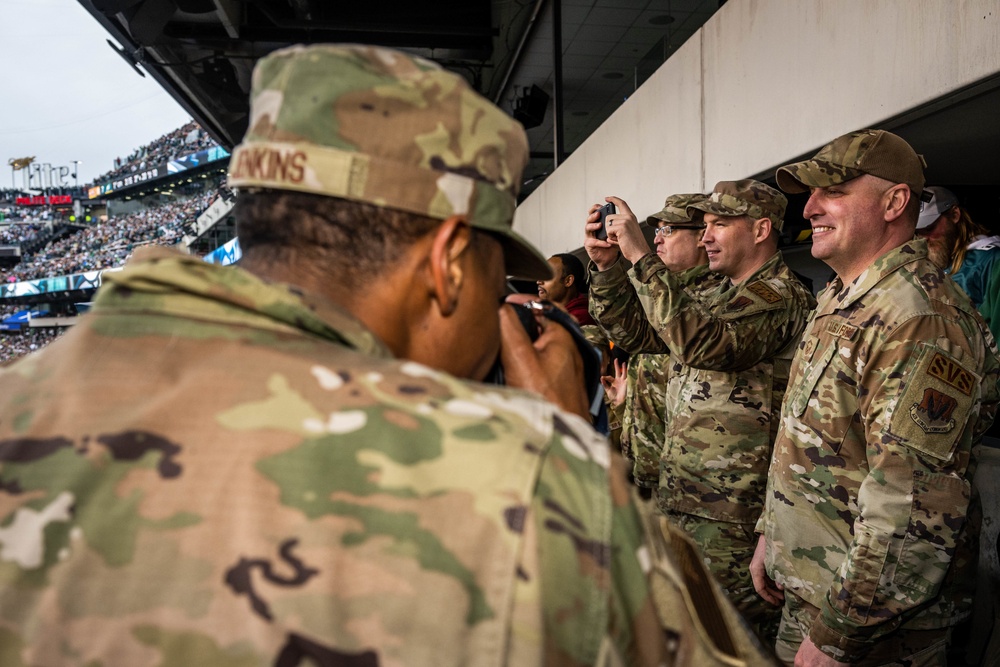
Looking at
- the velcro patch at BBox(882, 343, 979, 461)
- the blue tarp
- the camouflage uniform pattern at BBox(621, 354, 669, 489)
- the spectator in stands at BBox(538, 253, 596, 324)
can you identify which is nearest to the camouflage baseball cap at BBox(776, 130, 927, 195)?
the velcro patch at BBox(882, 343, 979, 461)

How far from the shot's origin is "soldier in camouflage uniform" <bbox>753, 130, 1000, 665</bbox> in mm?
1640

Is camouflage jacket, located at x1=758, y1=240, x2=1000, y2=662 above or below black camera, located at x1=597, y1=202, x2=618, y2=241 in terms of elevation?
below

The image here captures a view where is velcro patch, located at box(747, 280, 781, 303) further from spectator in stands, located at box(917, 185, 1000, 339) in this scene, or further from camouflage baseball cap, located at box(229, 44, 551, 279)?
camouflage baseball cap, located at box(229, 44, 551, 279)

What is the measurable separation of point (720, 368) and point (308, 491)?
2068 mm

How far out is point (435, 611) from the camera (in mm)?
564

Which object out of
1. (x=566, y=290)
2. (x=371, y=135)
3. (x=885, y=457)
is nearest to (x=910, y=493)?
(x=885, y=457)

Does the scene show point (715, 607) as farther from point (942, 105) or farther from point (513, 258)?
point (942, 105)

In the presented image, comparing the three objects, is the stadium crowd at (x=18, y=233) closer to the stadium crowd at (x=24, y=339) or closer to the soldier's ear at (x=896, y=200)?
the stadium crowd at (x=24, y=339)

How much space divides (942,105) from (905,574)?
4.45 feet

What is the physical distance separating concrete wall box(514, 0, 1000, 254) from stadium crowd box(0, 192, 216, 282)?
32561mm

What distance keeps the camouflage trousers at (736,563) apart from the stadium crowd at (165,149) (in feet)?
123

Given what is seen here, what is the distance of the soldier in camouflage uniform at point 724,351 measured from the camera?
95.0 inches

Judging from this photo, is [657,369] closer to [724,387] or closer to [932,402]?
[724,387]

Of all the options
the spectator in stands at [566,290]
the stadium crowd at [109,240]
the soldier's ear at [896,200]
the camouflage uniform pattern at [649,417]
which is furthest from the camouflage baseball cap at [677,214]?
the stadium crowd at [109,240]
